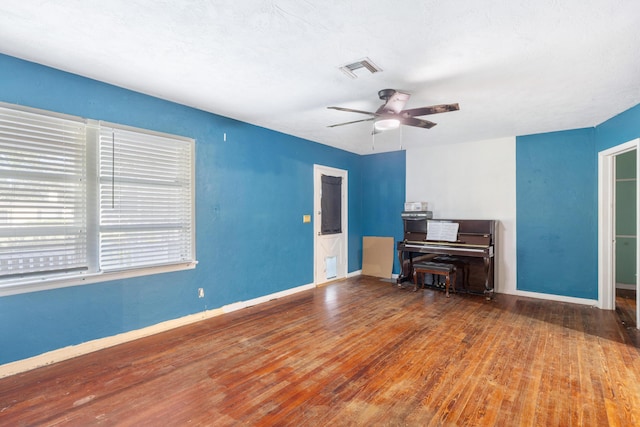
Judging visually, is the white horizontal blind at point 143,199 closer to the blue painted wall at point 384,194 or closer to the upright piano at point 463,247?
the upright piano at point 463,247

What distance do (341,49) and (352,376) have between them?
2.47m

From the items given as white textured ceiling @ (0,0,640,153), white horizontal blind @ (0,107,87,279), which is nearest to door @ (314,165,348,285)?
white textured ceiling @ (0,0,640,153)

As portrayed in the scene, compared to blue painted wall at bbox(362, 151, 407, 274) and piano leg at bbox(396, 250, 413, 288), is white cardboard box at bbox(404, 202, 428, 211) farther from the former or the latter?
piano leg at bbox(396, 250, 413, 288)

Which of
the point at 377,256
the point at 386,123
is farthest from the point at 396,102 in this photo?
the point at 377,256

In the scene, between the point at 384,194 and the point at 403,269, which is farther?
the point at 384,194

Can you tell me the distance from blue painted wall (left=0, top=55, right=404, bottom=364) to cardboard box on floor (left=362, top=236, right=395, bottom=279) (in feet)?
1.02

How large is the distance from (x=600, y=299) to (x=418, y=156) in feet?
10.9

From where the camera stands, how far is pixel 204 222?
147 inches

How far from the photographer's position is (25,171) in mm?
2498

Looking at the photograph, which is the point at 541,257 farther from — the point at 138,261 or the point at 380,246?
the point at 138,261

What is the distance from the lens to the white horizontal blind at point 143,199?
296cm

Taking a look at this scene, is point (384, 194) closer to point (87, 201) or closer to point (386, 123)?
point (386, 123)

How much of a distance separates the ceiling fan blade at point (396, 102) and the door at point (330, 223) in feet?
8.41

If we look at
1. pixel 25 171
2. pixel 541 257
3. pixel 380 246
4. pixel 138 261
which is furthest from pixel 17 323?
pixel 541 257
